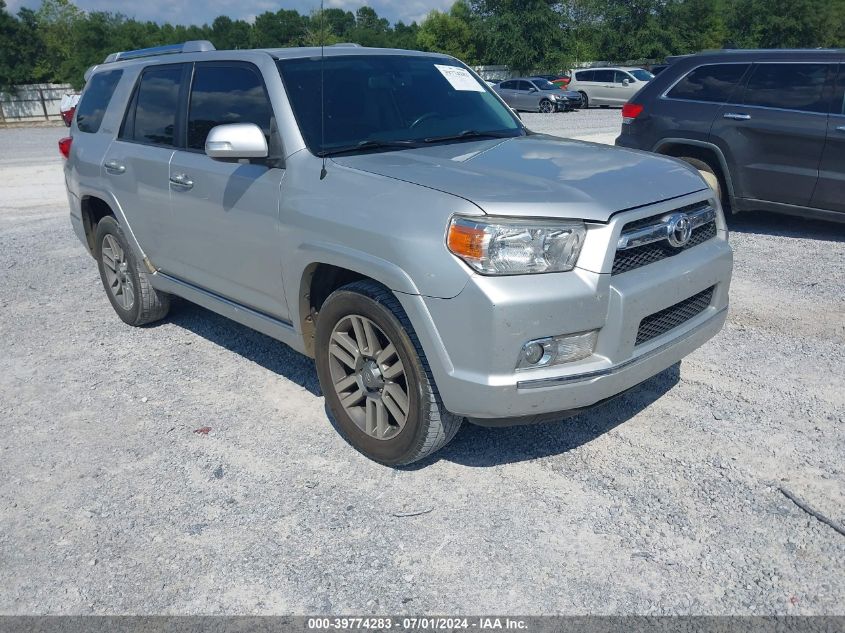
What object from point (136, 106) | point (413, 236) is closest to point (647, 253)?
point (413, 236)

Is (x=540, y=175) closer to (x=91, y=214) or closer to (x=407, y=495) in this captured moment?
(x=407, y=495)

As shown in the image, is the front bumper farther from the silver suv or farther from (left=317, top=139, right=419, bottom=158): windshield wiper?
(left=317, top=139, right=419, bottom=158): windshield wiper

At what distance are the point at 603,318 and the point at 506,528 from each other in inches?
37.7

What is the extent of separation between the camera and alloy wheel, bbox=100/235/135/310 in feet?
18.1

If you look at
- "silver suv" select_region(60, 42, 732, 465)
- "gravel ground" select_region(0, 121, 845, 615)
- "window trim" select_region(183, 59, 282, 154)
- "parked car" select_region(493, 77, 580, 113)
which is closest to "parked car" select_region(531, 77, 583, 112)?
"parked car" select_region(493, 77, 580, 113)

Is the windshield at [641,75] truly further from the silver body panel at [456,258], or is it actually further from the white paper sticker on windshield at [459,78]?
the silver body panel at [456,258]

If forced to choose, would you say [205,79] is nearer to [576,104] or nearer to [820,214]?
[820,214]

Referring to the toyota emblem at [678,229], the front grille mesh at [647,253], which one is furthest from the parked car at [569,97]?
the toyota emblem at [678,229]

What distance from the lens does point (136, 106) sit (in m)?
5.18

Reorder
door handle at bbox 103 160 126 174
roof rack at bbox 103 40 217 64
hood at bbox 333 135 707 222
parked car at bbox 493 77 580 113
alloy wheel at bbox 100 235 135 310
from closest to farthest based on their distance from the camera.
Result: hood at bbox 333 135 707 222, roof rack at bbox 103 40 217 64, door handle at bbox 103 160 126 174, alloy wheel at bbox 100 235 135 310, parked car at bbox 493 77 580 113

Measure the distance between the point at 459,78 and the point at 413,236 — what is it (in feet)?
6.73

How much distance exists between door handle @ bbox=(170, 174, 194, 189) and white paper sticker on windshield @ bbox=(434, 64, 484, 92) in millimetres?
1669

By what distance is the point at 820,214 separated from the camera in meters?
7.14

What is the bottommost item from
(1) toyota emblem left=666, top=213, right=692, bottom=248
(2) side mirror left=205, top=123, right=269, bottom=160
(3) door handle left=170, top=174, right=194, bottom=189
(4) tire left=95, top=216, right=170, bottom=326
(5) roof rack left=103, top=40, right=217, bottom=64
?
(4) tire left=95, top=216, right=170, bottom=326
